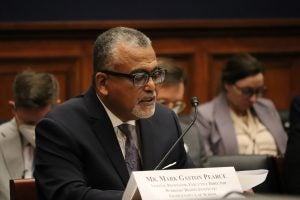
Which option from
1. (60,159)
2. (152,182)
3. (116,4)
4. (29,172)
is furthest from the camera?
(116,4)

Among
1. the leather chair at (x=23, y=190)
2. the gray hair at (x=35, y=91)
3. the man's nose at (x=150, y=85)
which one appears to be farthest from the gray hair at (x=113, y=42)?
the gray hair at (x=35, y=91)

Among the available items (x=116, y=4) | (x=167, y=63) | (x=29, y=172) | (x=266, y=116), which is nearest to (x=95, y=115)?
(x=29, y=172)

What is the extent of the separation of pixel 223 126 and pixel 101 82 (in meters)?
2.19

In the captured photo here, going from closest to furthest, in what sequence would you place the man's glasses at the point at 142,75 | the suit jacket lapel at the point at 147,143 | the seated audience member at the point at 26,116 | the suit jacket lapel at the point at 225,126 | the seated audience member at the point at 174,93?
the man's glasses at the point at 142,75 < the suit jacket lapel at the point at 147,143 < the seated audience member at the point at 26,116 < the seated audience member at the point at 174,93 < the suit jacket lapel at the point at 225,126

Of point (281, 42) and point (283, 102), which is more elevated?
point (281, 42)

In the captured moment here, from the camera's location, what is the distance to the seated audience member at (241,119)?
503cm

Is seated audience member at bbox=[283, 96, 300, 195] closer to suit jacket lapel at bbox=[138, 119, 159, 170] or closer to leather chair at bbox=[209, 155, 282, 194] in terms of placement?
leather chair at bbox=[209, 155, 282, 194]

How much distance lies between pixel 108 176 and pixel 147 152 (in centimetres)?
24

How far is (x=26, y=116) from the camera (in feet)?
13.1

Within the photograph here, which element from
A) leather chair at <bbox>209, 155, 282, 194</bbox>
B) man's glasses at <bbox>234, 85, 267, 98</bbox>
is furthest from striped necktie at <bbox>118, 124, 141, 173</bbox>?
man's glasses at <bbox>234, 85, 267, 98</bbox>

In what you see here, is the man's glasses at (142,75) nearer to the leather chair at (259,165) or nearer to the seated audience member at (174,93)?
the leather chair at (259,165)

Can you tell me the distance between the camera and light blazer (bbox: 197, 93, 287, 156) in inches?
196

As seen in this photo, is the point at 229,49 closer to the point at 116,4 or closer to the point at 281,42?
the point at 281,42

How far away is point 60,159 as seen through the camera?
2.81 m
